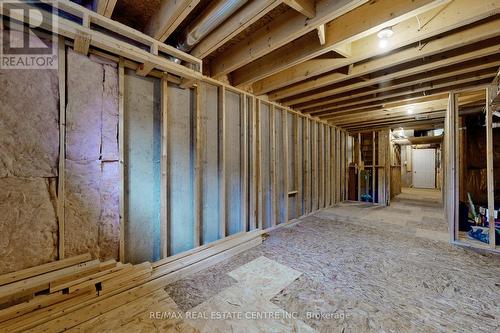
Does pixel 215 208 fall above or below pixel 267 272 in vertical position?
above

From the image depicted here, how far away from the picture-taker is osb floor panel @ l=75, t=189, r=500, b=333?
5.30ft

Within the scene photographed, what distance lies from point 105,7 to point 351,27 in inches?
89.4

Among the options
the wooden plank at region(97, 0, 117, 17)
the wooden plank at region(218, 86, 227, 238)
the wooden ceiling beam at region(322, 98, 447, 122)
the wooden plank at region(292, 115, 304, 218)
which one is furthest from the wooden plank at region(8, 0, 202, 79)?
the wooden ceiling beam at region(322, 98, 447, 122)

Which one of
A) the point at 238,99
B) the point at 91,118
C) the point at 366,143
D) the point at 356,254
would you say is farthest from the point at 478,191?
the point at 91,118

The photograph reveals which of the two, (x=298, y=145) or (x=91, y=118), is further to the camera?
(x=298, y=145)

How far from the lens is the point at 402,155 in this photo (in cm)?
1110

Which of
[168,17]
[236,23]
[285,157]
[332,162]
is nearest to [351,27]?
[236,23]

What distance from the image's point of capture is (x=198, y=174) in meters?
2.75

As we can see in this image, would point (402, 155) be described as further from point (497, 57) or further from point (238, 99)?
point (238, 99)

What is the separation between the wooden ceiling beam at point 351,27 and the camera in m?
1.73

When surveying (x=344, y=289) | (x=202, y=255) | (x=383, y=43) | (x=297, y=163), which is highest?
(x=383, y=43)

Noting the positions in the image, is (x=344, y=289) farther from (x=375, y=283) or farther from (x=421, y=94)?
(x=421, y=94)

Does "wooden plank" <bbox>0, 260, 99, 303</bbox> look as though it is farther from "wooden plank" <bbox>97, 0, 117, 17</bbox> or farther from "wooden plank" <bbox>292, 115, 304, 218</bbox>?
"wooden plank" <bbox>292, 115, 304, 218</bbox>

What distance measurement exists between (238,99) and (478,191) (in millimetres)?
5565
